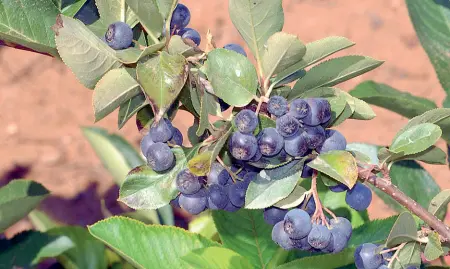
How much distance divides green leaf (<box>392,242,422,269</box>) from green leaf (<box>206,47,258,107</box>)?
32cm

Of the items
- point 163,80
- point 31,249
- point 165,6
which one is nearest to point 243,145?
point 163,80

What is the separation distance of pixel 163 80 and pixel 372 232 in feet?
2.72

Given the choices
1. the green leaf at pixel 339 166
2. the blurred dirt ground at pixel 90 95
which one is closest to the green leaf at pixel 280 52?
the green leaf at pixel 339 166

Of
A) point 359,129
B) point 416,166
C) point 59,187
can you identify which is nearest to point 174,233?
point 416,166

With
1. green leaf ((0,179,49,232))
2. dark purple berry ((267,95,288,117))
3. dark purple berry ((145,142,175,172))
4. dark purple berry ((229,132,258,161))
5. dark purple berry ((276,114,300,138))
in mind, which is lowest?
green leaf ((0,179,49,232))

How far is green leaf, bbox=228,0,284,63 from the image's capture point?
3.09 feet

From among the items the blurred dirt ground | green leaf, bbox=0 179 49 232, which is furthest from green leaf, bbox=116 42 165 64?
the blurred dirt ground

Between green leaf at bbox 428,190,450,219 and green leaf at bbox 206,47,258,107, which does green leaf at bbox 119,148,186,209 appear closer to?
green leaf at bbox 206,47,258,107

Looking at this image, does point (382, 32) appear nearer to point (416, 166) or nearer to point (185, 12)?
point (416, 166)

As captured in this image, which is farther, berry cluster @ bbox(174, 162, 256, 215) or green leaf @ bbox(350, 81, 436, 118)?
green leaf @ bbox(350, 81, 436, 118)

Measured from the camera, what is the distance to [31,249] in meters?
1.89

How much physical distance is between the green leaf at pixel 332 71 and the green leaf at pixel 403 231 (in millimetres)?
215

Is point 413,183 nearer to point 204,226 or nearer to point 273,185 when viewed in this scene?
point 204,226

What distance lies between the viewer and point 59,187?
271cm
